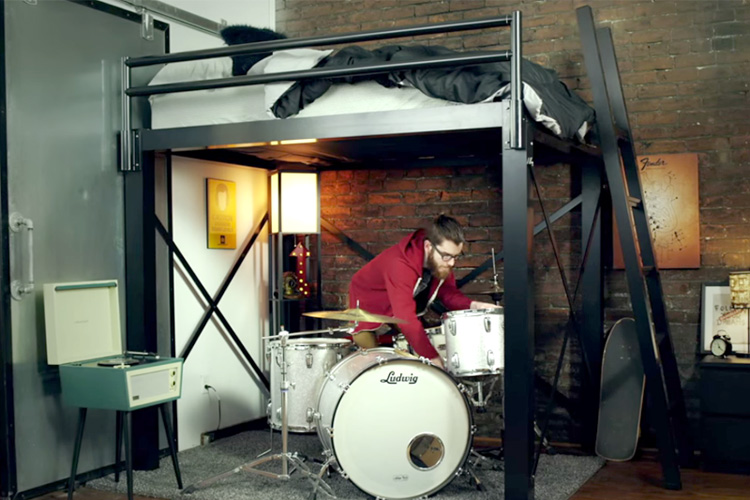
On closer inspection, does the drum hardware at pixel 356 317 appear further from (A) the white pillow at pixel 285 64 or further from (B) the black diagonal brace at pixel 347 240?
(B) the black diagonal brace at pixel 347 240

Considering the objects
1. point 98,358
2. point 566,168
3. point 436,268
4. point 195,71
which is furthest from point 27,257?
point 566,168

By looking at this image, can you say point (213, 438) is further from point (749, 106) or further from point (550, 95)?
point (749, 106)

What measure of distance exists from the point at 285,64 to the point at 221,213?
5.01 ft

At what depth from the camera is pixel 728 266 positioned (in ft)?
15.7

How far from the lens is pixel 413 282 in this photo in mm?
4383

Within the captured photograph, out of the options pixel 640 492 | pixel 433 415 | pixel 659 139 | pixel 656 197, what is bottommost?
pixel 640 492

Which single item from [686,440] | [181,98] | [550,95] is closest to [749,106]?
[550,95]

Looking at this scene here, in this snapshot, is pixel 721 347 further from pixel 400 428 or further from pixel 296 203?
pixel 296 203

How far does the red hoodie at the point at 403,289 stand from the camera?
13.8 ft

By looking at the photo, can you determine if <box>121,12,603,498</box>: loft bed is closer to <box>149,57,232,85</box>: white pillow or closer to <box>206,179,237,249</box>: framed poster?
<box>149,57,232,85</box>: white pillow

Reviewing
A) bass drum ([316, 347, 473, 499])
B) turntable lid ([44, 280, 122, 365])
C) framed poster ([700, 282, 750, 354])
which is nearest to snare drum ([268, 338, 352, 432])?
bass drum ([316, 347, 473, 499])

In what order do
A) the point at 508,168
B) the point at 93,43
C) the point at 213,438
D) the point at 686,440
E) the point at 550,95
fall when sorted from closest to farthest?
1. the point at 508,168
2. the point at 550,95
3. the point at 93,43
4. the point at 686,440
5. the point at 213,438

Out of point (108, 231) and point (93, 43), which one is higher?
point (93, 43)

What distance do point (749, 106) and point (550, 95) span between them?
1502mm
